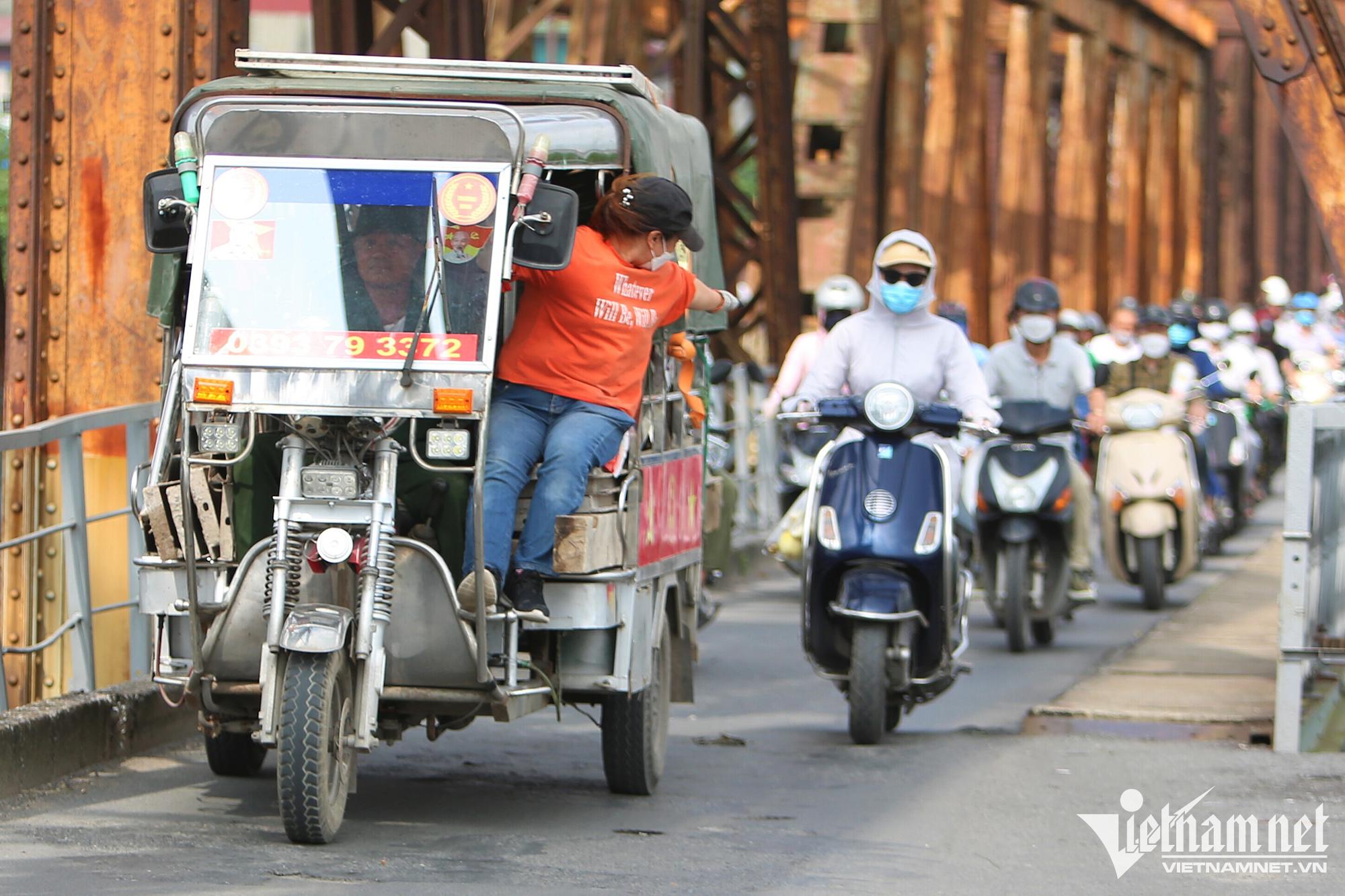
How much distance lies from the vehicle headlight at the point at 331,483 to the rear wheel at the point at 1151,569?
8572 millimetres

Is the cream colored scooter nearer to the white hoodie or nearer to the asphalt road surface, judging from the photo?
the asphalt road surface

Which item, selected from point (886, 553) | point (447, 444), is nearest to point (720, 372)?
point (886, 553)

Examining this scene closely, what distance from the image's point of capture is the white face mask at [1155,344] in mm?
15008

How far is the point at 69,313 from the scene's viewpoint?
28.8 feet

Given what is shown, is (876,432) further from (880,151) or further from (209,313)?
(880,151)

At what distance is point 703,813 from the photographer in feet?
24.2

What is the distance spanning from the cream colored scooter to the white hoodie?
199 inches

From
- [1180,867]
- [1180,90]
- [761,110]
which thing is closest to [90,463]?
[1180,867]

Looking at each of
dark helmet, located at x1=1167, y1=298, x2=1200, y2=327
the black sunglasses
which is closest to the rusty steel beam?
the black sunglasses

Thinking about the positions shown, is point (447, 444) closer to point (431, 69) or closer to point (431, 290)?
point (431, 290)

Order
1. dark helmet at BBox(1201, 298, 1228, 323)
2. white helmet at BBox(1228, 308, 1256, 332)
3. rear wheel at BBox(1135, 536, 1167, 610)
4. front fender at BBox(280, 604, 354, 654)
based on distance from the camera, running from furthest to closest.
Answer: dark helmet at BBox(1201, 298, 1228, 323) < white helmet at BBox(1228, 308, 1256, 332) < rear wheel at BBox(1135, 536, 1167, 610) < front fender at BBox(280, 604, 354, 654)

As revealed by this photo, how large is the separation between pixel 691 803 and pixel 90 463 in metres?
2.77

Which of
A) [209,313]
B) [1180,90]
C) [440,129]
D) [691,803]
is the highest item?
[1180,90]

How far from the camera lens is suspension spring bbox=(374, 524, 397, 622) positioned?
6359 millimetres
